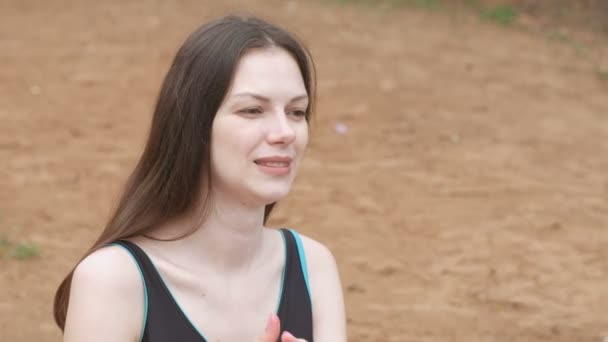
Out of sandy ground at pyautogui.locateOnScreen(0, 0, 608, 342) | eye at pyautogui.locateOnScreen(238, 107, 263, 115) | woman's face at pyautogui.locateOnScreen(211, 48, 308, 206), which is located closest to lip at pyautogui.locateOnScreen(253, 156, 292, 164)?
woman's face at pyautogui.locateOnScreen(211, 48, 308, 206)

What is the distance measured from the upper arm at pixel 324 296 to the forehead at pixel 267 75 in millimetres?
525

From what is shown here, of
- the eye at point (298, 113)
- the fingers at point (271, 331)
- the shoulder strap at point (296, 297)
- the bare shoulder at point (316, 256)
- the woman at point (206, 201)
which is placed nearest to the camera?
the fingers at point (271, 331)

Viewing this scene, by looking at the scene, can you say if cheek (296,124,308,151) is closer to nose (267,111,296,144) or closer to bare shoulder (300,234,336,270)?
nose (267,111,296,144)

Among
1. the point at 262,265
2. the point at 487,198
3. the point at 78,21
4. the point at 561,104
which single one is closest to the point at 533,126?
the point at 561,104

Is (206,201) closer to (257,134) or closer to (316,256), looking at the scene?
(257,134)

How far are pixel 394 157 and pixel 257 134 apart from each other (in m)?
4.63

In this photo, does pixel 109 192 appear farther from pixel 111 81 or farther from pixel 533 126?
pixel 533 126

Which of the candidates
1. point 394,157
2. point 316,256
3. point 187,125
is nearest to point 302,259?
point 316,256

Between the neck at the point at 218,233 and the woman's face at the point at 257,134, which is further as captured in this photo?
the neck at the point at 218,233

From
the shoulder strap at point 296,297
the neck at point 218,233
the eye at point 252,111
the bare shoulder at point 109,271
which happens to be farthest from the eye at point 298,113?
the bare shoulder at point 109,271

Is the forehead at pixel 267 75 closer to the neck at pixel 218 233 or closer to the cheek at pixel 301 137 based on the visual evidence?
the cheek at pixel 301 137

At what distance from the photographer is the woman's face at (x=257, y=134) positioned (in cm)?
250

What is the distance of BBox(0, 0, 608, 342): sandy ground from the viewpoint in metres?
5.14

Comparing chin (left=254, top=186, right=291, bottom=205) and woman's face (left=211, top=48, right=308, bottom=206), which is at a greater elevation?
woman's face (left=211, top=48, right=308, bottom=206)
